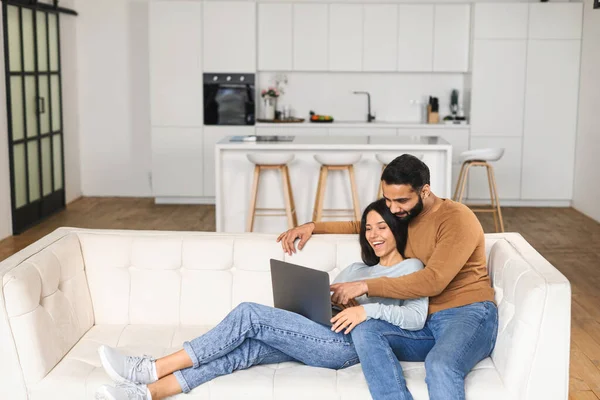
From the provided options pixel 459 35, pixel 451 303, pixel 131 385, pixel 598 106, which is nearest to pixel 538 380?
pixel 451 303

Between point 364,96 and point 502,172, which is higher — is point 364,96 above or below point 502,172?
above

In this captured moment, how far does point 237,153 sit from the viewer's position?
23.4 ft

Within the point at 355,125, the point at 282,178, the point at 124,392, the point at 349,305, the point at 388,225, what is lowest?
the point at 124,392

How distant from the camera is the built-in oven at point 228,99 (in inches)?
368

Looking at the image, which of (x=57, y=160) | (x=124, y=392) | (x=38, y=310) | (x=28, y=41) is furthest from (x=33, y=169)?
(x=124, y=392)

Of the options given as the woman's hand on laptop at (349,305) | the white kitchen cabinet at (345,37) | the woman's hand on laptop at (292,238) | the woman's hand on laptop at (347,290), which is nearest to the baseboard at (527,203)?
the white kitchen cabinet at (345,37)

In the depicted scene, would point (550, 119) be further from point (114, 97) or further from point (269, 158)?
point (114, 97)

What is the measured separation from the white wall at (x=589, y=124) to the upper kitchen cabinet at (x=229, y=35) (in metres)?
3.55

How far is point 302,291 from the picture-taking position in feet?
Result: 10.8

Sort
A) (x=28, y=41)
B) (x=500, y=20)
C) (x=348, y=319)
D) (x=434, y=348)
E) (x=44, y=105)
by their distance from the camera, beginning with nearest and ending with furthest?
(x=434, y=348) → (x=348, y=319) → (x=28, y=41) → (x=44, y=105) → (x=500, y=20)

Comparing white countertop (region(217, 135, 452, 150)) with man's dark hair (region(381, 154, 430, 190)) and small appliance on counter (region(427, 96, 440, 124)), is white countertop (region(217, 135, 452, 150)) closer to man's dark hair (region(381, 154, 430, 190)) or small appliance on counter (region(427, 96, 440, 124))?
small appliance on counter (region(427, 96, 440, 124))

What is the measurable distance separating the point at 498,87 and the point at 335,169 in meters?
3.25

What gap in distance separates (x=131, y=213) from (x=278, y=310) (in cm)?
595

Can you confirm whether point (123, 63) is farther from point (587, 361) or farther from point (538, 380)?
point (538, 380)
